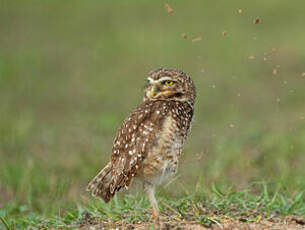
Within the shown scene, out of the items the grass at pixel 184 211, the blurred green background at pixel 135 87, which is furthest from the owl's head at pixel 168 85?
the grass at pixel 184 211

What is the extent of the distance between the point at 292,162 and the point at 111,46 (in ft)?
24.6

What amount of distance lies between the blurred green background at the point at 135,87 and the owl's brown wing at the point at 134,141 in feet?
2.59

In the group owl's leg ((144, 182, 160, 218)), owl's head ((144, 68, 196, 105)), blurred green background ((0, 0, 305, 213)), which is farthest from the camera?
blurred green background ((0, 0, 305, 213))

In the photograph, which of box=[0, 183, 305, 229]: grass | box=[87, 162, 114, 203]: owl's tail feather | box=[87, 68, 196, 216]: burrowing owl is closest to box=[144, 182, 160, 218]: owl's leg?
box=[87, 68, 196, 216]: burrowing owl

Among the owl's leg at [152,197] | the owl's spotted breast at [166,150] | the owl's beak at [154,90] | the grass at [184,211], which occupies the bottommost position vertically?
the grass at [184,211]

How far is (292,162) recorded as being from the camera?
7156 mm

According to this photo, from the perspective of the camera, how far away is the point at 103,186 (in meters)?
4.38

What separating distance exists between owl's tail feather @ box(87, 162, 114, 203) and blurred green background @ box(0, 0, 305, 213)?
599mm

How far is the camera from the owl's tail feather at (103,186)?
172 inches

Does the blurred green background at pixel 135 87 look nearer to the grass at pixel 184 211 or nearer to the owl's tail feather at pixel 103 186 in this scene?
the grass at pixel 184 211

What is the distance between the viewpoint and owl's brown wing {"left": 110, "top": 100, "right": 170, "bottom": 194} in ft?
13.8

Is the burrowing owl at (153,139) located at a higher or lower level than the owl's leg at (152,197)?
higher

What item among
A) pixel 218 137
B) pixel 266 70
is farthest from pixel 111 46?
pixel 218 137

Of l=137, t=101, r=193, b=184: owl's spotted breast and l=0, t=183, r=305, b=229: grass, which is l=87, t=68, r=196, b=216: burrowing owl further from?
l=0, t=183, r=305, b=229: grass
